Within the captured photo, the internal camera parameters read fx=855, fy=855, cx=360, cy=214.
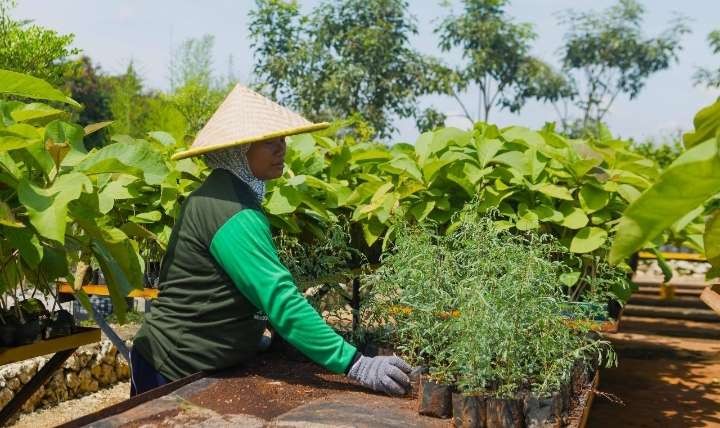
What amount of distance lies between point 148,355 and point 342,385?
596 millimetres

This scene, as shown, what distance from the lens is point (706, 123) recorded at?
58 cm

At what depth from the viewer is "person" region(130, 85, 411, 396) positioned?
2.30 meters

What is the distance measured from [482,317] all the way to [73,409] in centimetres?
391

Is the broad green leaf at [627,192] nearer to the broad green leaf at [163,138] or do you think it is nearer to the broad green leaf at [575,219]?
the broad green leaf at [575,219]

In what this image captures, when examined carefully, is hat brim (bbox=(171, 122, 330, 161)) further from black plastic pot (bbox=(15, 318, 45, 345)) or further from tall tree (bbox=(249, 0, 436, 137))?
tall tree (bbox=(249, 0, 436, 137))

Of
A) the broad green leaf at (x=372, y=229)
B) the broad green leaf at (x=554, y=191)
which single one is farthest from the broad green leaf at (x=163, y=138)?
the broad green leaf at (x=554, y=191)

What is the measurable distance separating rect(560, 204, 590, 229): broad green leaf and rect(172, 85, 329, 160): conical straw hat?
1.38 meters

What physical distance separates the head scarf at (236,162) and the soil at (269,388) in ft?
1.78

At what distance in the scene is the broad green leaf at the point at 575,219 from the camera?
138 inches

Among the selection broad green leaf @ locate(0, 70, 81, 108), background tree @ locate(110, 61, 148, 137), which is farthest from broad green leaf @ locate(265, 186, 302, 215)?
background tree @ locate(110, 61, 148, 137)

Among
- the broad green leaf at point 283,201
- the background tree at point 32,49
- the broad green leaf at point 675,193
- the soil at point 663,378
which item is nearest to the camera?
the broad green leaf at point 675,193

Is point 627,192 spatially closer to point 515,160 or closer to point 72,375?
point 515,160

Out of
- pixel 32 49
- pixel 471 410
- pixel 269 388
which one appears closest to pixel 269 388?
pixel 269 388

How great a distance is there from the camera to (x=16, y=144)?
1.96 metres
